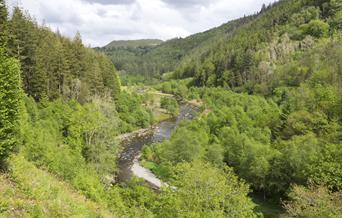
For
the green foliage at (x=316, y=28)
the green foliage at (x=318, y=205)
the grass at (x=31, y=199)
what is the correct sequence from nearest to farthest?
the grass at (x=31, y=199), the green foliage at (x=318, y=205), the green foliage at (x=316, y=28)

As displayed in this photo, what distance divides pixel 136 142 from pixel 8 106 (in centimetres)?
7180

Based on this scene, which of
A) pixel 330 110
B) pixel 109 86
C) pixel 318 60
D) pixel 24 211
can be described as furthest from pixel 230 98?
pixel 24 211

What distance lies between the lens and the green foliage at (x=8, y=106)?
26234 millimetres

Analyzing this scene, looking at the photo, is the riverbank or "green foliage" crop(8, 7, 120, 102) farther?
the riverbank

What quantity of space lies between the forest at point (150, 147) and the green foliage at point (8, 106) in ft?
0.33

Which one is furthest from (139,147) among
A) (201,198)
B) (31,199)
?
(31,199)

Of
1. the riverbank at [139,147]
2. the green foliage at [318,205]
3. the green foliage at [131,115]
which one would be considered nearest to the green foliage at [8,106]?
the riverbank at [139,147]

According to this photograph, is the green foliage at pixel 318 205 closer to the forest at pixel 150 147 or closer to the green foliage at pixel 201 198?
the forest at pixel 150 147

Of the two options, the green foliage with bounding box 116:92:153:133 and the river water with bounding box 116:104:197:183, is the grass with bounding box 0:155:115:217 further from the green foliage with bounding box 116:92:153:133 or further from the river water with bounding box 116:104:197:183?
the green foliage with bounding box 116:92:153:133

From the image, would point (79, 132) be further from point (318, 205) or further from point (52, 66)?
point (318, 205)

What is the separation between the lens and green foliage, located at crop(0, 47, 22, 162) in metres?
26.2

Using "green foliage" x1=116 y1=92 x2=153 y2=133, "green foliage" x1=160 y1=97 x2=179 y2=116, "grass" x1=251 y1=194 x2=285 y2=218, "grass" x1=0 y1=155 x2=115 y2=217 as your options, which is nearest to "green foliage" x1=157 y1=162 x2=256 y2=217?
"grass" x1=0 y1=155 x2=115 y2=217

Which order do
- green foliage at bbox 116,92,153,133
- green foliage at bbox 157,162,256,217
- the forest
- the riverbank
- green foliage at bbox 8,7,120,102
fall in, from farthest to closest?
green foliage at bbox 116,92,153,133 → the riverbank → green foliage at bbox 8,7,120,102 → green foliage at bbox 157,162,256,217 → the forest

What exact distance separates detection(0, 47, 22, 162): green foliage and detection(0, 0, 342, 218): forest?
0.10 m
